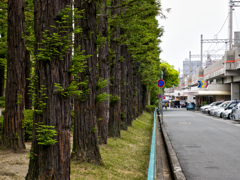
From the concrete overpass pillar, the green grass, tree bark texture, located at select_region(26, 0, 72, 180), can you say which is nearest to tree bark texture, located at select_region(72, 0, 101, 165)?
the green grass

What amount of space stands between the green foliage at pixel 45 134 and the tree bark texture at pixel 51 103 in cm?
7

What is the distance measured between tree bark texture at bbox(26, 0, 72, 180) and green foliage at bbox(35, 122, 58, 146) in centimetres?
7

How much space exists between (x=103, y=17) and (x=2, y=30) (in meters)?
14.5

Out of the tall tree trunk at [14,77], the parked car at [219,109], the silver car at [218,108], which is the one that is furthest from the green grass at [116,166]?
the silver car at [218,108]

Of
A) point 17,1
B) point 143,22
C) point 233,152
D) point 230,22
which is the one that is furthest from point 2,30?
point 230,22

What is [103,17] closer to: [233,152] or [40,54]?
[40,54]

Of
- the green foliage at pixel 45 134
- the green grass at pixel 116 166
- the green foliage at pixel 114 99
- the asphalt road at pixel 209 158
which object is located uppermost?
the green foliage at pixel 114 99

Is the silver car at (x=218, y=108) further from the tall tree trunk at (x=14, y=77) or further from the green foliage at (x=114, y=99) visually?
the tall tree trunk at (x=14, y=77)

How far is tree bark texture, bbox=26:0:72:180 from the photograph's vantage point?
15.3ft

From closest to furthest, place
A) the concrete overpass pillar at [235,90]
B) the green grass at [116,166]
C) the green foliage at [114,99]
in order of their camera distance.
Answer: the green grass at [116,166] → the green foliage at [114,99] → the concrete overpass pillar at [235,90]

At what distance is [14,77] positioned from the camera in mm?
8867

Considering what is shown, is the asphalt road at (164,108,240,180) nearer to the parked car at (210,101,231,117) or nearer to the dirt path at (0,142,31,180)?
the dirt path at (0,142,31,180)

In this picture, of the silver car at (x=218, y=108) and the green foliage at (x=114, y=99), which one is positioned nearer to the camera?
the green foliage at (x=114, y=99)

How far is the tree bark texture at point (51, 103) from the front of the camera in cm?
465
